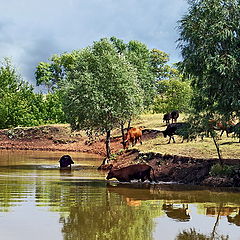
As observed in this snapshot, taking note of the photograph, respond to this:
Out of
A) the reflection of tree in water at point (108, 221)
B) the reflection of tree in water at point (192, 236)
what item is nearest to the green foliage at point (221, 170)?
the reflection of tree in water at point (108, 221)

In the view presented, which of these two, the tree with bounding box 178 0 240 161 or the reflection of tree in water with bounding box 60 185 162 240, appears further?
the tree with bounding box 178 0 240 161

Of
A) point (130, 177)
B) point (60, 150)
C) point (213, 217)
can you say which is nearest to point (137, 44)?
point (60, 150)

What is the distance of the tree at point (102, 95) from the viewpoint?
31344mm

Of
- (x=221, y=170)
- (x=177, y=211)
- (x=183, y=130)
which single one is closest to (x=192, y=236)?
(x=177, y=211)

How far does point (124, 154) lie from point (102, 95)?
5025mm

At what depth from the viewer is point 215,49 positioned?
20.7 metres

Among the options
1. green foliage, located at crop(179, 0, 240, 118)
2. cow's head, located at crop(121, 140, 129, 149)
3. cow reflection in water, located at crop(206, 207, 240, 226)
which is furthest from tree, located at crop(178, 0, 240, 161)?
cow's head, located at crop(121, 140, 129, 149)

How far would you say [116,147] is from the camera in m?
45.0

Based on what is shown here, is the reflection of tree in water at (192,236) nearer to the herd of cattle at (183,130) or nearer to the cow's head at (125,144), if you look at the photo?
the herd of cattle at (183,130)

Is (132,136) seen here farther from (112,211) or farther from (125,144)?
(112,211)

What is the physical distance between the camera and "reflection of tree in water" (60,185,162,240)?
11.4 metres

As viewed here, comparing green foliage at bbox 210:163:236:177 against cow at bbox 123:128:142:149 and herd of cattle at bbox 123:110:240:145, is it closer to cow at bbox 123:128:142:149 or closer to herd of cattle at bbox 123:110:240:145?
herd of cattle at bbox 123:110:240:145

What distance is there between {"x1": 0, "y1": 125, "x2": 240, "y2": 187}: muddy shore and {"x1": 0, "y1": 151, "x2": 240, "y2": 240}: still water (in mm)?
1617

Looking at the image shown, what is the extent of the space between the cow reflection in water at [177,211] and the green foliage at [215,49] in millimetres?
6415
